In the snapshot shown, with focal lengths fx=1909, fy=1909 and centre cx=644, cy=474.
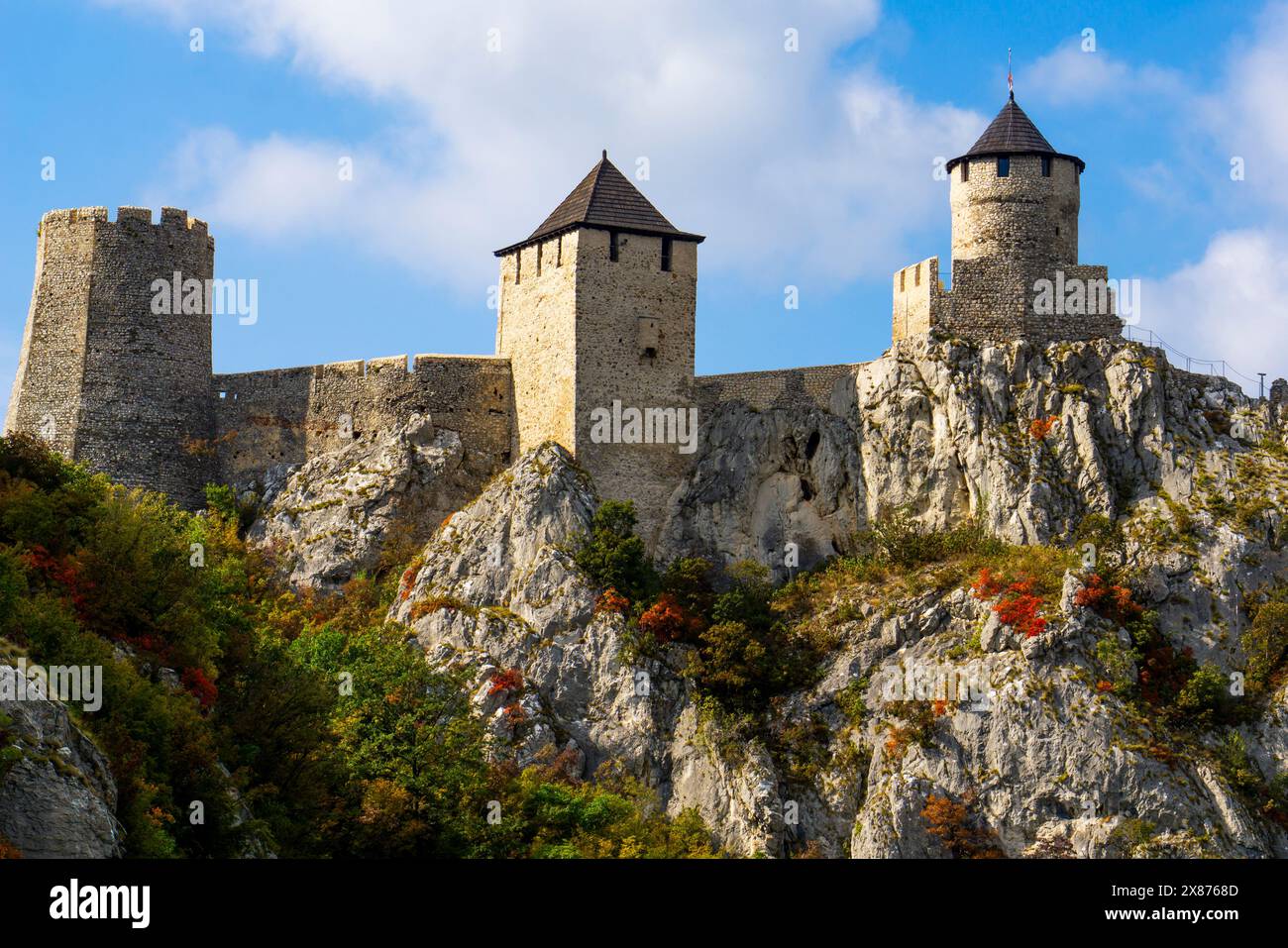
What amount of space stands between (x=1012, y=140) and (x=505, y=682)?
20.7 meters

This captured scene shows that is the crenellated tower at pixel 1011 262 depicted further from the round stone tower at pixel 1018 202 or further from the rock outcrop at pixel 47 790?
the rock outcrop at pixel 47 790

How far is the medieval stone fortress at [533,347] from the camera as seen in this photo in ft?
171

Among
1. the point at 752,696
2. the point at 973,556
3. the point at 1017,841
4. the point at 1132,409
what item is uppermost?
the point at 1132,409

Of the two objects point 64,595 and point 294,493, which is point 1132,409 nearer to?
point 294,493

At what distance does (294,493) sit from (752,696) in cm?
1526

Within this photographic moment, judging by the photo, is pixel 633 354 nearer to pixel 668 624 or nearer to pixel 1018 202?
pixel 668 624

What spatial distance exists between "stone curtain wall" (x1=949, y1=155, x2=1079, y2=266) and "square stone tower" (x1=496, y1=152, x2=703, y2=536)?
7.57m

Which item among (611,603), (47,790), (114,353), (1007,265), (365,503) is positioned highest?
(1007,265)

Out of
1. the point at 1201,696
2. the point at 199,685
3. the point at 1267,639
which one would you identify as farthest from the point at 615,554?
the point at 1267,639

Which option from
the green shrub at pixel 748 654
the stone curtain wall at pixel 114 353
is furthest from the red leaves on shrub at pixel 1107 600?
the stone curtain wall at pixel 114 353

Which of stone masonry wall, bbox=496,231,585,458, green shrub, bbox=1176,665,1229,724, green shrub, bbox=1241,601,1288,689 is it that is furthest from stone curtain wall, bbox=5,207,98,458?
green shrub, bbox=1241,601,1288,689

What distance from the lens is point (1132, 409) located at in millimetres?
50719

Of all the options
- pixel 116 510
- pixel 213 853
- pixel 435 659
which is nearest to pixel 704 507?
pixel 435 659

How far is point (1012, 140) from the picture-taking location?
175 feet
